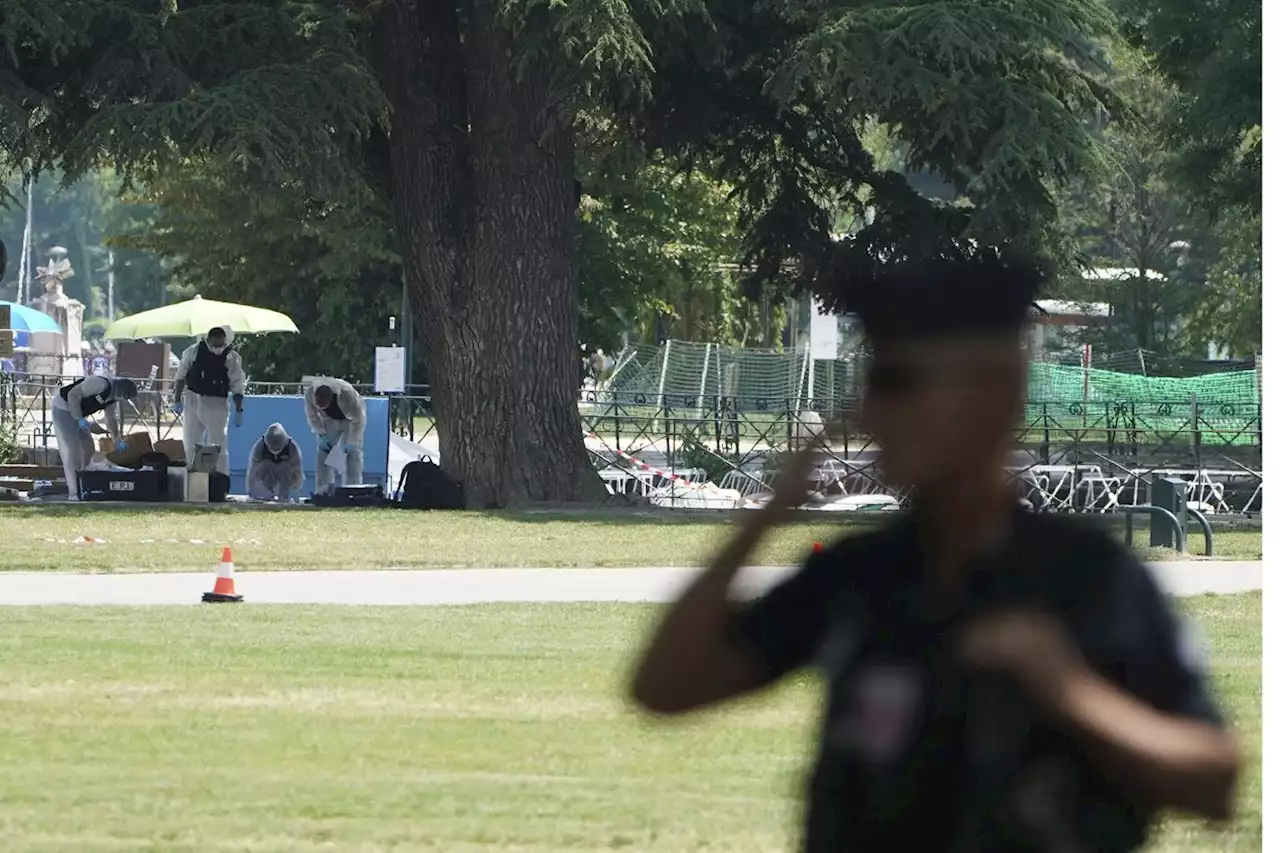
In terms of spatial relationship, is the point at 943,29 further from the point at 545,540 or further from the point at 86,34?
the point at 86,34

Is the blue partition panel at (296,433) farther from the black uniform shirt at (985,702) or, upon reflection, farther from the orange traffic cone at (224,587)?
the black uniform shirt at (985,702)

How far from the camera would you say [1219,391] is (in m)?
32.9

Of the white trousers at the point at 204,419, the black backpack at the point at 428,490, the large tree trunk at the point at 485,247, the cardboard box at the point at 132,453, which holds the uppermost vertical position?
the large tree trunk at the point at 485,247

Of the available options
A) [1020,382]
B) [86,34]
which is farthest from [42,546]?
[1020,382]

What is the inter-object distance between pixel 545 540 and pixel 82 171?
7.25 meters

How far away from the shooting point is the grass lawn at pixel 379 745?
7.00m

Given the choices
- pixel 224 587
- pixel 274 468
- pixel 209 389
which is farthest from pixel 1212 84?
pixel 224 587

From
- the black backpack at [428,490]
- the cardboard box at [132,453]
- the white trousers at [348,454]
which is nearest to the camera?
the black backpack at [428,490]

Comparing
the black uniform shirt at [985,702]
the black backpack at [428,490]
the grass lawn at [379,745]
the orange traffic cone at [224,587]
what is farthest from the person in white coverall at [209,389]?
the black uniform shirt at [985,702]

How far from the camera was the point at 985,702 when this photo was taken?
2307 millimetres

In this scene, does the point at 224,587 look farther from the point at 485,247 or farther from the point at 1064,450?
the point at 1064,450

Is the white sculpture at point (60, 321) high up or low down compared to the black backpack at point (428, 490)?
up

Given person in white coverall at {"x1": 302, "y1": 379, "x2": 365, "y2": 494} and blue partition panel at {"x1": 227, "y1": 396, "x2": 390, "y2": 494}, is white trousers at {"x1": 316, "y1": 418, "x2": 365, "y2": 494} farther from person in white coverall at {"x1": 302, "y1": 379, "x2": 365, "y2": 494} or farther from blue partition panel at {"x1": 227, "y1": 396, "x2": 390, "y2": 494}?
blue partition panel at {"x1": 227, "y1": 396, "x2": 390, "y2": 494}

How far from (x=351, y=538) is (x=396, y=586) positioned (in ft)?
14.1
